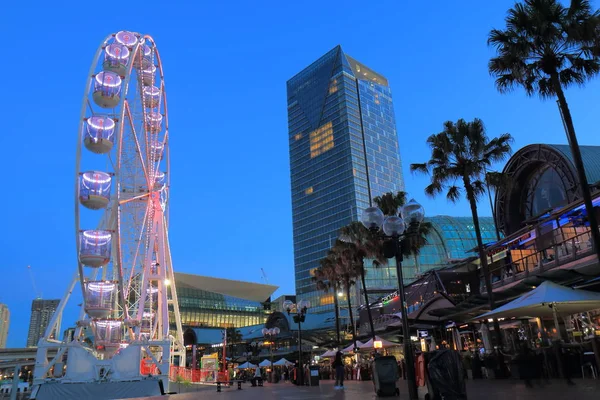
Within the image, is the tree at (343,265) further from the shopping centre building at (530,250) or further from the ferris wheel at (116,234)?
the ferris wheel at (116,234)

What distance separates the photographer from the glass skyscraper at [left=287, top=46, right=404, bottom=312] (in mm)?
→ 148125

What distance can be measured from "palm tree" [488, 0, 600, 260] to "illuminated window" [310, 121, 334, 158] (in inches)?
5495

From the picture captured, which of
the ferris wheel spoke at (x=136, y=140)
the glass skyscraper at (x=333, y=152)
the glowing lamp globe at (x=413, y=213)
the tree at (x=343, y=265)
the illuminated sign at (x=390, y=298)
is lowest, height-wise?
the glowing lamp globe at (x=413, y=213)

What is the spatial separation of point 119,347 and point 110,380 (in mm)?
3135

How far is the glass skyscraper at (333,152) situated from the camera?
486 feet

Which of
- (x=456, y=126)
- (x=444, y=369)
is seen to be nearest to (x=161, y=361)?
(x=456, y=126)

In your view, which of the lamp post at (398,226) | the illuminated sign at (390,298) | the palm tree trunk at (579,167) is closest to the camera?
the lamp post at (398,226)

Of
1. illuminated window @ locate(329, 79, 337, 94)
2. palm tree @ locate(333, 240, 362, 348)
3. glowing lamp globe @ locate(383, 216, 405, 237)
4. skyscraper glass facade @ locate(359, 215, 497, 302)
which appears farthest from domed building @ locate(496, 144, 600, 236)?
illuminated window @ locate(329, 79, 337, 94)

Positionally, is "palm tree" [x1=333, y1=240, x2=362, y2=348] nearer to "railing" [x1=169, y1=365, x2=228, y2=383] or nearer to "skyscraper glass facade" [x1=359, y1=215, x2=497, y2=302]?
"railing" [x1=169, y1=365, x2=228, y2=383]

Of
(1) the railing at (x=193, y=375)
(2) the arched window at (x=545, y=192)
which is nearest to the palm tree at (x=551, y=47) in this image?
(2) the arched window at (x=545, y=192)

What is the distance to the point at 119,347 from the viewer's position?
34188 mm

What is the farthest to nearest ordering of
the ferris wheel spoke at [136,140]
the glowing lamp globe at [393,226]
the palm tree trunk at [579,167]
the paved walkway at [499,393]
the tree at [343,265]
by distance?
the tree at [343,265]
the ferris wheel spoke at [136,140]
the palm tree trunk at [579,167]
the glowing lamp globe at [393,226]
the paved walkway at [499,393]

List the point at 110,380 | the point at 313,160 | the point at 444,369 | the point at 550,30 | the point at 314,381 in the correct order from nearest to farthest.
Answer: the point at 444,369 → the point at 550,30 → the point at 314,381 → the point at 110,380 → the point at 313,160

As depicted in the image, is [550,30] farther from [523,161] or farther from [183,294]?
[183,294]
